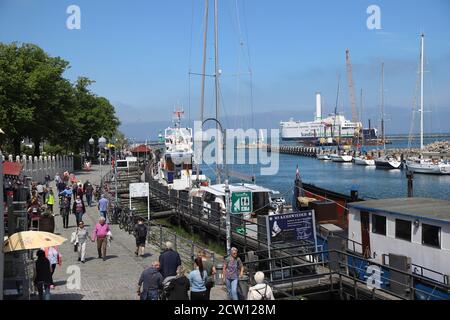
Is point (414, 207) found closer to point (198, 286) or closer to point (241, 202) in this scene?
point (241, 202)

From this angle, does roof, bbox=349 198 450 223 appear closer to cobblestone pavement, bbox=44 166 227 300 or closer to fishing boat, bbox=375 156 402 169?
cobblestone pavement, bbox=44 166 227 300

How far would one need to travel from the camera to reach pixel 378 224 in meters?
18.9

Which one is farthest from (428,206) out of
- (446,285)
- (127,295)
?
(127,295)

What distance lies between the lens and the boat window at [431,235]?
16203 millimetres

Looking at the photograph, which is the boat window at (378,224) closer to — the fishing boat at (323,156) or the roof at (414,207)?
the roof at (414,207)

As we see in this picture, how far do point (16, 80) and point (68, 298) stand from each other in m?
48.7

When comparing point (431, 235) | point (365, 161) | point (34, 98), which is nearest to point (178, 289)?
point (431, 235)

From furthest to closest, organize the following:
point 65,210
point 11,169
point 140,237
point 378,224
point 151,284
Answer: point 11,169, point 65,210, point 140,237, point 378,224, point 151,284

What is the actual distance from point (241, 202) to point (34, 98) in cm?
4762

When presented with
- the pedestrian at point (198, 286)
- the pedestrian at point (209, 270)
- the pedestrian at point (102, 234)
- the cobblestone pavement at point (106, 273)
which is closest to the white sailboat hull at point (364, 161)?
the cobblestone pavement at point (106, 273)

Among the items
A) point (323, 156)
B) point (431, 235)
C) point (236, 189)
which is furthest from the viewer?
point (323, 156)

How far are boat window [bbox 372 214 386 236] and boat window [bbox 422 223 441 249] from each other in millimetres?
1938

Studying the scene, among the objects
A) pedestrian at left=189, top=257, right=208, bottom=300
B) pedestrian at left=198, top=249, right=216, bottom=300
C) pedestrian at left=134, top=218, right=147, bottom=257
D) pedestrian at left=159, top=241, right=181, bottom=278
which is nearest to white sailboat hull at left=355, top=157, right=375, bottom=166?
pedestrian at left=134, top=218, right=147, bottom=257

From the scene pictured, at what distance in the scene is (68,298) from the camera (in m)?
14.1
